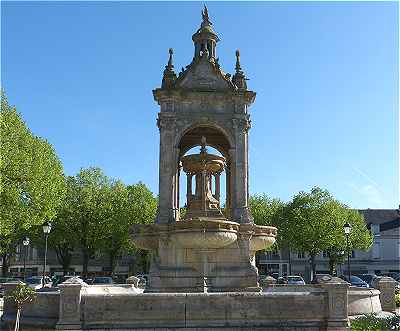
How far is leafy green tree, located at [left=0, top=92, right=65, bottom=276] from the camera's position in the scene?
28.6 meters

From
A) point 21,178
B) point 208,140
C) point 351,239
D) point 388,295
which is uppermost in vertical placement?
point 208,140

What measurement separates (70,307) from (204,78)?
34.5 feet

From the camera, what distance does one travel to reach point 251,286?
58.9 feet

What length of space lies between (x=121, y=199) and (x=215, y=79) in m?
34.0

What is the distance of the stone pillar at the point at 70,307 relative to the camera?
13414 mm

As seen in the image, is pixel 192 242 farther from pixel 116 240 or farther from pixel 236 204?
pixel 116 240

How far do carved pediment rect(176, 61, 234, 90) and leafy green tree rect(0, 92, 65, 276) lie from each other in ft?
40.2

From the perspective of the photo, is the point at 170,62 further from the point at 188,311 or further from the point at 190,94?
the point at 188,311

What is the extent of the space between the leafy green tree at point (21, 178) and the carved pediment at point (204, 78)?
1224 centimetres

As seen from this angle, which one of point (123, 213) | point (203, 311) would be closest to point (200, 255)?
point (203, 311)

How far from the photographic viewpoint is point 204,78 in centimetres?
2022

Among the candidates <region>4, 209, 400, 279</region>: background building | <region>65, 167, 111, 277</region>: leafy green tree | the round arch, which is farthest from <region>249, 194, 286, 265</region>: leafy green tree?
the round arch

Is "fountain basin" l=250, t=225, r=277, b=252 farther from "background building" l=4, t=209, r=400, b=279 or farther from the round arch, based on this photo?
"background building" l=4, t=209, r=400, b=279

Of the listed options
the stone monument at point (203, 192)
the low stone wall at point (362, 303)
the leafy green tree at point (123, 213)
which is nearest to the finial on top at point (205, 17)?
the stone monument at point (203, 192)
